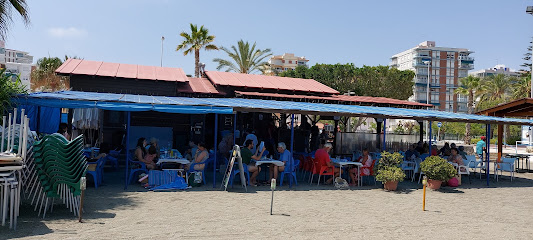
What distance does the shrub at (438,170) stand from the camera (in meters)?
11.4

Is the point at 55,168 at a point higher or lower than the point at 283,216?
higher

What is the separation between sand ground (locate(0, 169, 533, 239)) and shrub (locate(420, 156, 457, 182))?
571mm

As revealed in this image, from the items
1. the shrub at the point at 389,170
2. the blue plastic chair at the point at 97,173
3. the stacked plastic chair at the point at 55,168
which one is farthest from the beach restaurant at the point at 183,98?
the stacked plastic chair at the point at 55,168

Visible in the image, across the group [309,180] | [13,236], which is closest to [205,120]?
[309,180]

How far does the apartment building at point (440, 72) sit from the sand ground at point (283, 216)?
87.3 m

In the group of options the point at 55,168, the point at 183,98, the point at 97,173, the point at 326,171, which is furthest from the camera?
the point at 183,98

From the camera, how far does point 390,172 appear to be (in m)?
11.0

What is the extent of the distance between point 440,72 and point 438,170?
303ft

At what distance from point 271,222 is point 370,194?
4287 millimetres

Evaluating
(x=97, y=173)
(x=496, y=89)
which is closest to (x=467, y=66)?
(x=496, y=89)

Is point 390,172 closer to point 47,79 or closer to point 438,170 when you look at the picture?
point 438,170

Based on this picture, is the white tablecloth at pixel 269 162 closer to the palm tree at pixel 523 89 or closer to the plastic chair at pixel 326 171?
the plastic chair at pixel 326 171

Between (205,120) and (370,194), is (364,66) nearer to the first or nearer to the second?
(205,120)

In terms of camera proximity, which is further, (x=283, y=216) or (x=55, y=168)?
(x=283, y=216)
